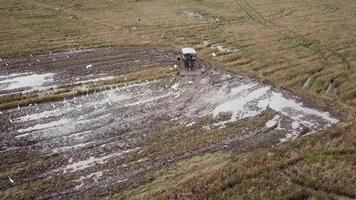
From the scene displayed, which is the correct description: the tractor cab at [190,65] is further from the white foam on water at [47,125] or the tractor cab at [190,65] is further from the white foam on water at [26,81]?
the white foam on water at [47,125]

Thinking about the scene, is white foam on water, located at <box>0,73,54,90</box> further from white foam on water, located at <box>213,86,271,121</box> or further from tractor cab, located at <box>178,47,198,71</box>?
white foam on water, located at <box>213,86,271,121</box>

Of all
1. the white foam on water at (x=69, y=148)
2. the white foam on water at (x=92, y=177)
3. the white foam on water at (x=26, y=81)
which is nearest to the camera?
the white foam on water at (x=92, y=177)

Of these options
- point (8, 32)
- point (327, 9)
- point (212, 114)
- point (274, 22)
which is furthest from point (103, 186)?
point (327, 9)

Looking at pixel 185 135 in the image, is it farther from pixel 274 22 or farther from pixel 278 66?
pixel 274 22

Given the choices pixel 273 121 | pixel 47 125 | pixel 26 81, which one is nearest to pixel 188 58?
pixel 273 121

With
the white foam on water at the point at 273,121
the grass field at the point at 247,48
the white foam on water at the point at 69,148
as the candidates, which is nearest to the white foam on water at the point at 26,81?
the grass field at the point at 247,48

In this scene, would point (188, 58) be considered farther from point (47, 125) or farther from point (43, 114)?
point (47, 125)
